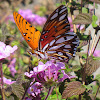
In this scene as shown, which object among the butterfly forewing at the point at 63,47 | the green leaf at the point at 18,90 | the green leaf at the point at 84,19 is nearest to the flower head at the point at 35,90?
the green leaf at the point at 18,90

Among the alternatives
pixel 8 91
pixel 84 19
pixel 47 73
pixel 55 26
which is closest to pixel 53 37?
pixel 55 26

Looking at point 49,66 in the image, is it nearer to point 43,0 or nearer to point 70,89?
point 70,89

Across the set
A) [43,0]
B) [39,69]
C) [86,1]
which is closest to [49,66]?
[39,69]

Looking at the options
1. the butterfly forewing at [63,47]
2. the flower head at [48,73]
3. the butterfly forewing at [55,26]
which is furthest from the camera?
the butterfly forewing at [63,47]

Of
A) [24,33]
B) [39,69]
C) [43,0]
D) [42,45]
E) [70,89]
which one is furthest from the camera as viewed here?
[43,0]

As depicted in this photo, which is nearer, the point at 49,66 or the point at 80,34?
the point at 49,66

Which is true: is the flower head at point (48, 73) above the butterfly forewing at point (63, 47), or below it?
below

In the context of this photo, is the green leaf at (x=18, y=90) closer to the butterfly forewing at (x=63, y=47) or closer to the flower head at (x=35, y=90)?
the flower head at (x=35, y=90)
